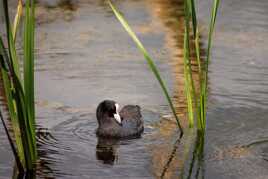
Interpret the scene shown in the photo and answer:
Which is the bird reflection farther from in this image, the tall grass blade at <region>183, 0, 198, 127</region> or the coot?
the tall grass blade at <region>183, 0, 198, 127</region>

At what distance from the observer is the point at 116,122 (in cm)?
930

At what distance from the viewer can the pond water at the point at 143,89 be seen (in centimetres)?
798

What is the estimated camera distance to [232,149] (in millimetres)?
8273

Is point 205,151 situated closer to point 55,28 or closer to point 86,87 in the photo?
point 86,87

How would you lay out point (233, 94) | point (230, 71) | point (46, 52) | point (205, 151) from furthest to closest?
point (46, 52) → point (230, 71) → point (233, 94) → point (205, 151)

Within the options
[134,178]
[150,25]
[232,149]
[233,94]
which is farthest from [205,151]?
[150,25]

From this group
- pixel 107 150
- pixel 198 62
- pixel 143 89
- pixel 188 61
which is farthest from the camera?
pixel 143 89

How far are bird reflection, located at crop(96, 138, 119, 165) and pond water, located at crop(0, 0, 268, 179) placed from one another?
1 cm

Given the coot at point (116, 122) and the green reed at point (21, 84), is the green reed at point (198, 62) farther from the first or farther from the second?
the green reed at point (21, 84)

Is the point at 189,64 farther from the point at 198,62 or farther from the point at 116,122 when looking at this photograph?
the point at 116,122

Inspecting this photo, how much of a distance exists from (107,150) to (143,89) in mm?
1907

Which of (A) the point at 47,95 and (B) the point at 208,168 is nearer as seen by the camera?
(B) the point at 208,168

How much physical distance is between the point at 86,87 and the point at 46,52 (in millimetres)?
1604

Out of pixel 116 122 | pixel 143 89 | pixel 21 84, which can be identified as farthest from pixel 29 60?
pixel 143 89
